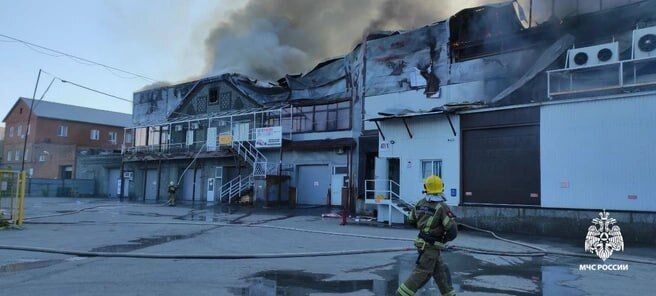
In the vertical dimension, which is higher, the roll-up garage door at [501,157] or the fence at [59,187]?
the roll-up garage door at [501,157]

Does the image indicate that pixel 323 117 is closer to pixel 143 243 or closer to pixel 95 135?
pixel 143 243

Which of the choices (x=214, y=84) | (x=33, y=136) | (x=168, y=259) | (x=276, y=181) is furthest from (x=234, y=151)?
(x=33, y=136)

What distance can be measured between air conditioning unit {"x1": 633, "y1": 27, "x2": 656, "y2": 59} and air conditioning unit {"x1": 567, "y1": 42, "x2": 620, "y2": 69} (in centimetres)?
54

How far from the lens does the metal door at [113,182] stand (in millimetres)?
43291

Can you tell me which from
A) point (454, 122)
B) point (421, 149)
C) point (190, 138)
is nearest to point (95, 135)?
point (190, 138)

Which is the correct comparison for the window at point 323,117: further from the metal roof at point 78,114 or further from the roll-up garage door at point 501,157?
the metal roof at point 78,114

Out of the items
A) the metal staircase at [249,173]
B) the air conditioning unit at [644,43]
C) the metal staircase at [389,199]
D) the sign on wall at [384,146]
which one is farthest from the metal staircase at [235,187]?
the air conditioning unit at [644,43]

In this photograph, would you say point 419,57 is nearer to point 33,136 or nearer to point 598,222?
point 598,222

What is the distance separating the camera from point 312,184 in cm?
2883

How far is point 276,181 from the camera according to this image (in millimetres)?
28516

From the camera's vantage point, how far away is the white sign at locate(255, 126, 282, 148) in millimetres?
28688

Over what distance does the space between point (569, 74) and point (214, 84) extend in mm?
23632

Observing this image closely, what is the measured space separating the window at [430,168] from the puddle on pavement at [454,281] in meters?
9.63

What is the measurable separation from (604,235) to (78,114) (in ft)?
191
